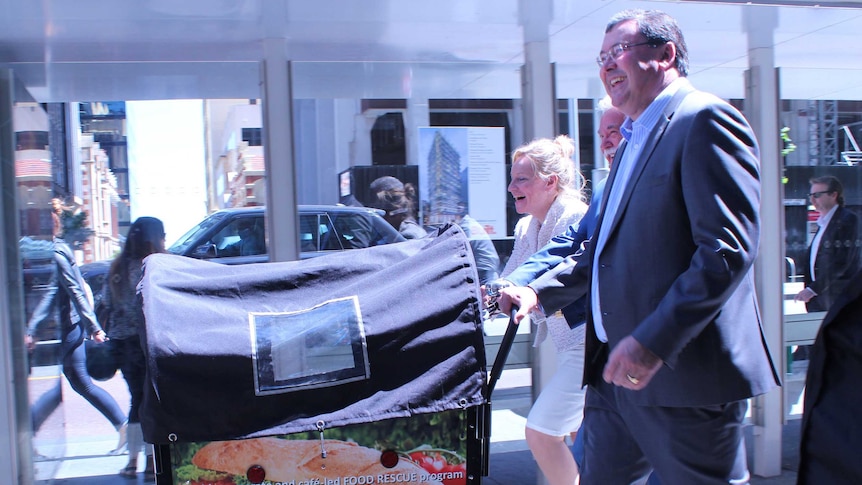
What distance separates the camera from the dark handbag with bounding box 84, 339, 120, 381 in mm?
4930

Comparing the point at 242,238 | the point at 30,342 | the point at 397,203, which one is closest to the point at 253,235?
the point at 242,238

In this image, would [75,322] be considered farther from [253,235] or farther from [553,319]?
[553,319]

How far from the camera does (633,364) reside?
211 centimetres

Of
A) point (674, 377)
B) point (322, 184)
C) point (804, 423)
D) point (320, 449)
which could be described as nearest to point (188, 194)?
point (322, 184)

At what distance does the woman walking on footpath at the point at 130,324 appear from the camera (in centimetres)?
483

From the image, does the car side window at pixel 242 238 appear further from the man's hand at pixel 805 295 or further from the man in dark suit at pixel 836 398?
the man's hand at pixel 805 295

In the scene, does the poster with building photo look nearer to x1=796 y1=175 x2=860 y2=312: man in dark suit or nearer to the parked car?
the parked car

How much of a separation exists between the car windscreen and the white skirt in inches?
89.5

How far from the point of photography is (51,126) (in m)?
4.77

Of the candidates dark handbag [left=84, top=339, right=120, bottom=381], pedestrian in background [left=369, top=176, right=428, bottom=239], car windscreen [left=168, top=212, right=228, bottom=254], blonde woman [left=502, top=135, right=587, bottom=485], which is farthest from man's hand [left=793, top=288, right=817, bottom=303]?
dark handbag [left=84, top=339, right=120, bottom=381]

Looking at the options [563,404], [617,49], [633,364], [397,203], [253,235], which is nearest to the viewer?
[633,364]

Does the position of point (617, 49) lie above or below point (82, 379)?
above

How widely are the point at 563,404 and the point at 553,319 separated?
40 centimetres

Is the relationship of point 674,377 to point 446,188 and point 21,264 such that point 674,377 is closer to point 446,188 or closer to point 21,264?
point 446,188
